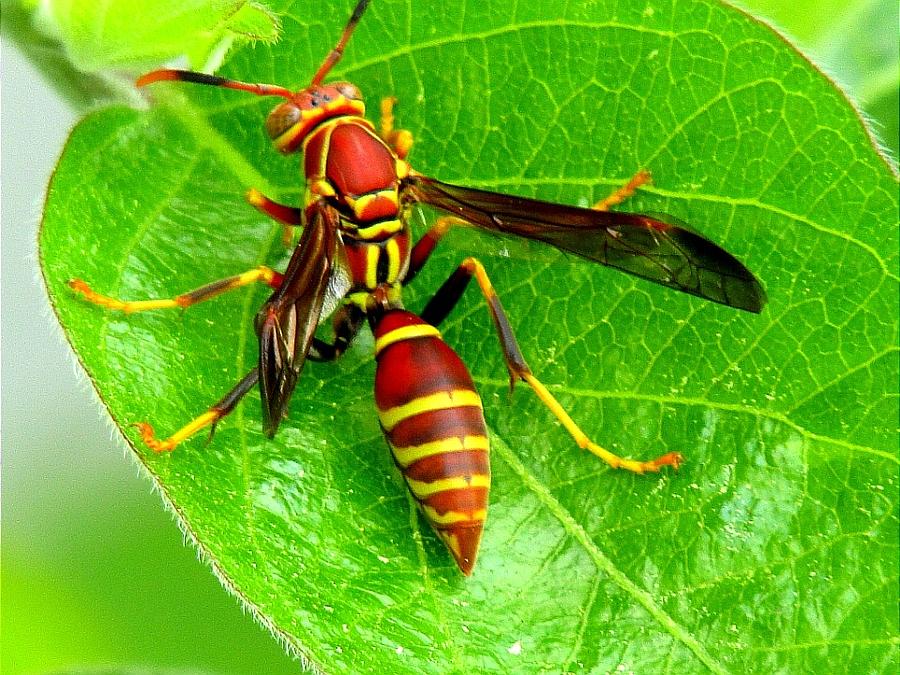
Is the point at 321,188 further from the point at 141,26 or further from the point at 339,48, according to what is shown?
the point at 141,26

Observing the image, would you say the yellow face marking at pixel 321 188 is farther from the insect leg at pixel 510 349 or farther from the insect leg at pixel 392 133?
the insect leg at pixel 510 349

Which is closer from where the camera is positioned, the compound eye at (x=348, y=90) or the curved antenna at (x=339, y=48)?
the curved antenna at (x=339, y=48)

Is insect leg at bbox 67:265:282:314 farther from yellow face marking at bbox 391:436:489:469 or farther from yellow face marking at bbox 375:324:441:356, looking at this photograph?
yellow face marking at bbox 391:436:489:469

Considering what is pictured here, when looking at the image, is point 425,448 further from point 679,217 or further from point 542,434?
point 679,217

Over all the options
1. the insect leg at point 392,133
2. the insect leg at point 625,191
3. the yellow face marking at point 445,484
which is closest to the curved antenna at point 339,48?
the insect leg at point 392,133

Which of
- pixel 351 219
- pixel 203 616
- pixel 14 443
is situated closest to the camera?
pixel 351 219

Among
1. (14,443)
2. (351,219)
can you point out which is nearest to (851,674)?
(351,219)

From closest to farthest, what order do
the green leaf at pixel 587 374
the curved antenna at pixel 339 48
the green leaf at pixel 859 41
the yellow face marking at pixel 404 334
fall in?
1. the green leaf at pixel 587 374
2. the curved antenna at pixel 339 48
3. the yellow face marking at pixel 404 334
4. the green leaf at pixel 859 41
